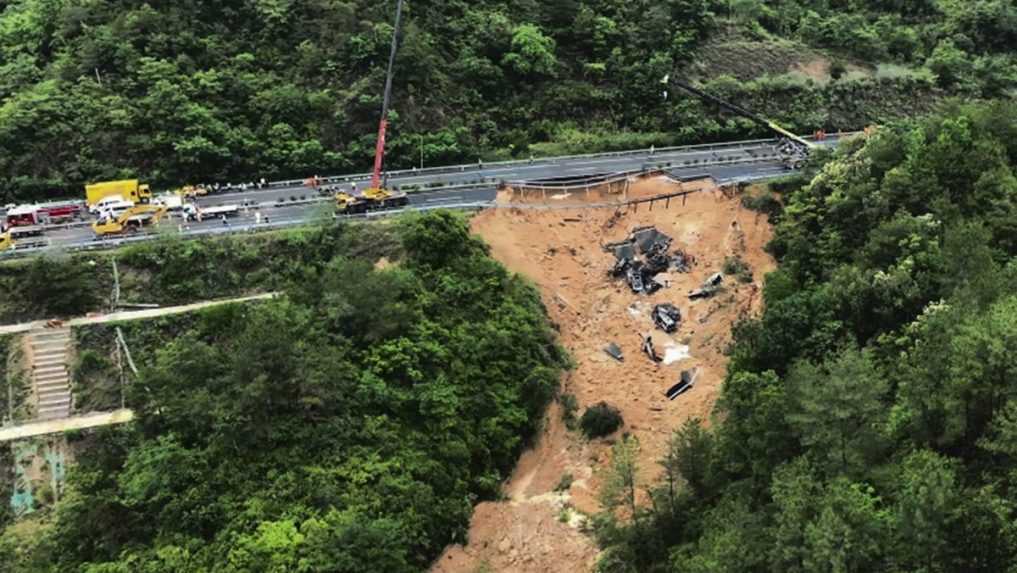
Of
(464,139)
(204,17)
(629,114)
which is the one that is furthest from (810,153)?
(204,17)

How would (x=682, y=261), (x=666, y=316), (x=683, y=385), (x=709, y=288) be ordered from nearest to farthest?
(x=683, y=385) < (x=666, y=316) < (x=709, y=288) < (x=682, y=261)

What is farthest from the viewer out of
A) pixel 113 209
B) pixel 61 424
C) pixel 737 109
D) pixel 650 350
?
pixel 737 109

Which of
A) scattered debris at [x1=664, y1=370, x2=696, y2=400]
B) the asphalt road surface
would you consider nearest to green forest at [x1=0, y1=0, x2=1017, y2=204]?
the asphalt road surface

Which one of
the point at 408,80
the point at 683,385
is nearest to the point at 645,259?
the point at 683,385

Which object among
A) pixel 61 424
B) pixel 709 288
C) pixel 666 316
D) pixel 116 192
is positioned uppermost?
pixel 116 192

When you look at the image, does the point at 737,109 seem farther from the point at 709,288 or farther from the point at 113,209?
the point at 113,209

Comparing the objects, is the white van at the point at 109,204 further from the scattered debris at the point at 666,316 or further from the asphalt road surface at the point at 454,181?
the scattered debris at the point at 666,316
